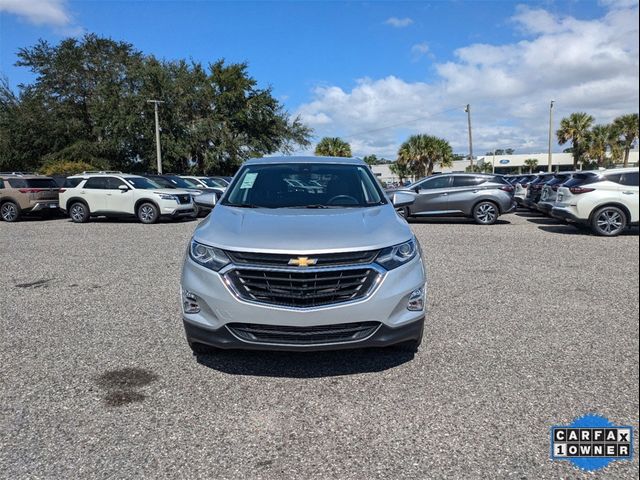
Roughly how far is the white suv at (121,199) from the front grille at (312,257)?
12.1 m

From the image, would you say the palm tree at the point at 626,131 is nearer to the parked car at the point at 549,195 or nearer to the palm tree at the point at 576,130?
the palm tree at the point at 576,130

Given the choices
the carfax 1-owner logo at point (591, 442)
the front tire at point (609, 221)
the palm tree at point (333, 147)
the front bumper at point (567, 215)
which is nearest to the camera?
the carfax 1-owner logo at point (591, 442)

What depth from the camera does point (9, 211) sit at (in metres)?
15.7

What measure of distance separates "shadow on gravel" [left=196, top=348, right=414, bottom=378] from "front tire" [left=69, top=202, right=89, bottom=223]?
13.2 metres

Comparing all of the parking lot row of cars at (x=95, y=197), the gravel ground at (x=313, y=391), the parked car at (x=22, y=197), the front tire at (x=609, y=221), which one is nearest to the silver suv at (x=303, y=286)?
the gravel ground at (x=313, y=391)

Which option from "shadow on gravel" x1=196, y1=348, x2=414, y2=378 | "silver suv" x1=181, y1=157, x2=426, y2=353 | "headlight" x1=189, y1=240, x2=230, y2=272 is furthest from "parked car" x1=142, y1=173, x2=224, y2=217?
"silver suv" x1=181, y1=157, x2=426, y2=353

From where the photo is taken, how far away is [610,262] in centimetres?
782

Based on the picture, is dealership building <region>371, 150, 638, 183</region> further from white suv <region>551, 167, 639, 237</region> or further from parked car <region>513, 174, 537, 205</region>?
white suv <region>551, 167, 639, 237</region>

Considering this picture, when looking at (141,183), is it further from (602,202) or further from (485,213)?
(602,202)

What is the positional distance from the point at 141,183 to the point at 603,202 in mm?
13229

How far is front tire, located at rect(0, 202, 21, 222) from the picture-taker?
1565 cm

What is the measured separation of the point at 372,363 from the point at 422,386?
50 centimetres

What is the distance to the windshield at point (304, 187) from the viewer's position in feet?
14.3

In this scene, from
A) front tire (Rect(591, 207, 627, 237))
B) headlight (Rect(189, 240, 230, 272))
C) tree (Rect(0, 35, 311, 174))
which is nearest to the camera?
headlight (Rect(189, 240, 230, 272))
